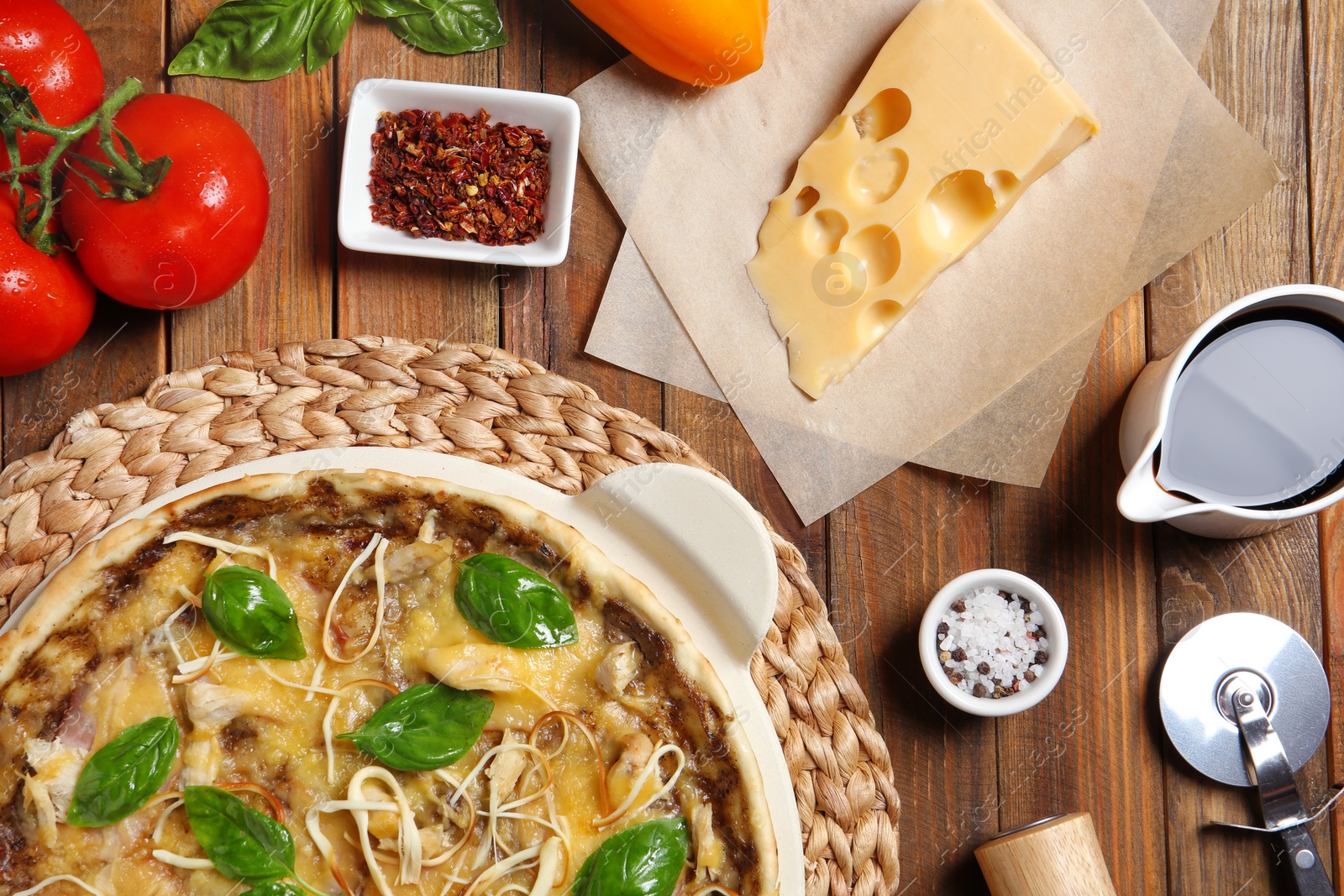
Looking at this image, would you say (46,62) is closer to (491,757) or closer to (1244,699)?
(491,757)

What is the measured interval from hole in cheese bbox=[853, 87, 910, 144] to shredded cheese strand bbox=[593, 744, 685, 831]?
3.16 feet

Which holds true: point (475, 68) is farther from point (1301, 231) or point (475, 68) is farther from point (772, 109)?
point (1301, 231)

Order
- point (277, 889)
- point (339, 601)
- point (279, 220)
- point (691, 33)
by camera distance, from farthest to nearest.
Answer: point (279, 220) < point (691, 33) < point (339, 601) < point (277, 889)

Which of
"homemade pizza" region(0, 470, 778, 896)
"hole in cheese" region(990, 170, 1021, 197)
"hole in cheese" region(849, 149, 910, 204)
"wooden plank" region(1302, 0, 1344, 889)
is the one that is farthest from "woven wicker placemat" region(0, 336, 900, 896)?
"wooden plank" region(1302, 0, 1344, 889)

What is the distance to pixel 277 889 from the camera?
99 centimetres

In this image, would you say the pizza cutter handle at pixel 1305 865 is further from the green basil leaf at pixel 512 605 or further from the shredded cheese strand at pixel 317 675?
the shredded cheese strand at pixel 317 675

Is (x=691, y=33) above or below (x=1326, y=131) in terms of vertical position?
below

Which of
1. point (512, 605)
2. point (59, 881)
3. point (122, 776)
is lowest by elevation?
point (59, 881)

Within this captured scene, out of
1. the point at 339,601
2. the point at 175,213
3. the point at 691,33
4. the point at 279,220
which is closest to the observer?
the point at 339,601

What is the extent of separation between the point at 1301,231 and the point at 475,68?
1333 millimetres

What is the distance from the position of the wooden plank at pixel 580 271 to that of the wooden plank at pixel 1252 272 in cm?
79

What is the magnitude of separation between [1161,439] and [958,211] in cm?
46

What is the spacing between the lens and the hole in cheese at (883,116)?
56.7 inches

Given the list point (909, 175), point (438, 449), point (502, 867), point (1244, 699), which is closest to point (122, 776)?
point (502, 867)
